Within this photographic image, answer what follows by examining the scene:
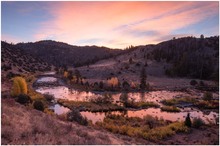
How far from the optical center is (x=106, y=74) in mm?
111812

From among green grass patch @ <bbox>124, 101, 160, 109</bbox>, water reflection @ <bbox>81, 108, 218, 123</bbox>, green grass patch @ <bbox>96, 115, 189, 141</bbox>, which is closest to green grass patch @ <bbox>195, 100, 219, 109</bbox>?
water reflection @ <bbox>81, 108, 218, 123</bbox>

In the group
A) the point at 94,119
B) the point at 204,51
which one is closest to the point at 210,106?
the point at 94,119

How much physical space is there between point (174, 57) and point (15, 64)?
73018 millimetres

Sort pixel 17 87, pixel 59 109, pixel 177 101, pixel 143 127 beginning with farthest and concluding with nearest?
pixel 177 101
pixel 17 87
pixel 59 109
pixel 143 127

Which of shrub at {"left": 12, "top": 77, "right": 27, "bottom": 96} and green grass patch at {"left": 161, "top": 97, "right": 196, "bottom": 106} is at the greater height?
shrub at {"left": 12, "top": 77, "right": 27, "bottom": 96}

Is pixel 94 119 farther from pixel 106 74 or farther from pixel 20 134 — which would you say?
pixel 106 74

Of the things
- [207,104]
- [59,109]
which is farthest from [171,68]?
[59,109]

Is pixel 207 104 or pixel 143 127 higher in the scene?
pixel 207 104

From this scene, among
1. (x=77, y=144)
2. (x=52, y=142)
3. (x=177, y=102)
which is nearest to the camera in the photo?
(x=52, y=142)

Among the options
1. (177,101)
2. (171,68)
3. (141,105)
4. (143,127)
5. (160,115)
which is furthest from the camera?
(171,68)

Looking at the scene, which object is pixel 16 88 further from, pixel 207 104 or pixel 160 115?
pixel 207 104

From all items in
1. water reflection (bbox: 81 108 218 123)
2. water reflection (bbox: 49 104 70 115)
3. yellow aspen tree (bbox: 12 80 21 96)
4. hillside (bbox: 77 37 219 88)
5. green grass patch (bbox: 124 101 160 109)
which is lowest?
water reflection (bbox: 81 108 218 123)

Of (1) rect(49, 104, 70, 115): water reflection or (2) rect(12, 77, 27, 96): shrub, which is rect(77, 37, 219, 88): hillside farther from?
(2) rect(12, 77, 27, 96): shrub

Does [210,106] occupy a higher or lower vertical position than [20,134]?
lower
